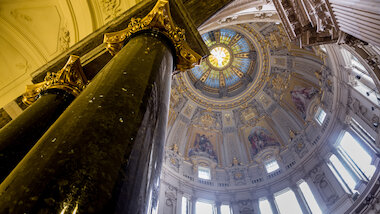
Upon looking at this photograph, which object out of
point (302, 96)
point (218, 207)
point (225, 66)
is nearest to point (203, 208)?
point (218, 207)

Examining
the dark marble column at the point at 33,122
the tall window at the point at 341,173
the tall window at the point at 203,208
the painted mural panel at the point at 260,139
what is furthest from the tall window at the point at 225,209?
the dark marble column at the point at 33,122

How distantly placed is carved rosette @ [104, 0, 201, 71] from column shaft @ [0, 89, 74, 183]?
3.15 feet

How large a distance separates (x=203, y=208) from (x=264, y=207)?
3.38 m

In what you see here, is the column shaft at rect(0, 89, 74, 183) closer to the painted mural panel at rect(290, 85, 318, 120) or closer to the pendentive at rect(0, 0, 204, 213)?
the pendentive at rect(0, 0, 204, 213)

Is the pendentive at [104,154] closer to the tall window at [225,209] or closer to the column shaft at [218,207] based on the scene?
the column shaft at [218,207]

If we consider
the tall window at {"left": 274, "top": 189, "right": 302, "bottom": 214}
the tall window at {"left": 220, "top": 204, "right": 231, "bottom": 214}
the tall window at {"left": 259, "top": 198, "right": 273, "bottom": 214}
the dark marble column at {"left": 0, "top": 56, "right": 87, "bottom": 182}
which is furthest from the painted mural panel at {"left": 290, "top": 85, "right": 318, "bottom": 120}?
the dark marble column at {"left": 0, "top": 56, "right": 87, "bottom": 182}

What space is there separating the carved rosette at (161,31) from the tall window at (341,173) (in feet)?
33.4

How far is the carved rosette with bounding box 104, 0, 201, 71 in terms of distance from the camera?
8.44ft

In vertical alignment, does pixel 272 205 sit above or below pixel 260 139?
below

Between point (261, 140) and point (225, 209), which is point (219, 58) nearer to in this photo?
point (261, 140)

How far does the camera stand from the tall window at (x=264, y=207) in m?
12.2

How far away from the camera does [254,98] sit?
56.8ft

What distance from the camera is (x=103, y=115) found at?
1309mm

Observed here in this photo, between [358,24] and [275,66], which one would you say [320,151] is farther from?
[358,24]
